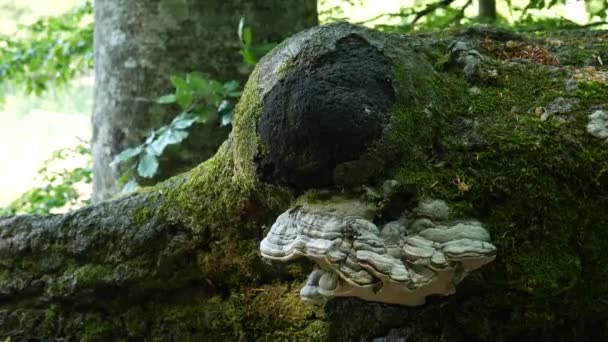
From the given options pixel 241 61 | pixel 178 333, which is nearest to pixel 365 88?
pixel 178 333

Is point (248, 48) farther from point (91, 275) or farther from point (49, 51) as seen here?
point (49, 51)

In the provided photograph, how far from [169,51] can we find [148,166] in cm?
55

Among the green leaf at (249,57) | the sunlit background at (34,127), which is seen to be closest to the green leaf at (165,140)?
the green leaf at (249,57)

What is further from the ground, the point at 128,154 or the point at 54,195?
the point at 128,154

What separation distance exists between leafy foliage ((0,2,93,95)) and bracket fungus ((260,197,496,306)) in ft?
9.89

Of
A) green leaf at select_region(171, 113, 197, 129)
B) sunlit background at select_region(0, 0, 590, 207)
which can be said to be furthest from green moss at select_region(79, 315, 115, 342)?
sunlit background at select_region(0, 0, 590, 207)

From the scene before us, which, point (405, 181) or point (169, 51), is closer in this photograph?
point (405, 181)

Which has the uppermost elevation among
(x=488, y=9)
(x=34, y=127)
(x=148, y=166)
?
(x=488, y=9)

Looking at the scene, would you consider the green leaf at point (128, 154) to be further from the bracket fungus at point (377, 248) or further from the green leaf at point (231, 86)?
the bracket fungus at point (377, 248)

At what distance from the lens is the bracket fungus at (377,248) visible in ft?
3.47

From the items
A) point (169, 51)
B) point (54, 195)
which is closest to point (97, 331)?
point (169, 51)

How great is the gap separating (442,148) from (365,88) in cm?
22

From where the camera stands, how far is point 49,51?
12.9 ft

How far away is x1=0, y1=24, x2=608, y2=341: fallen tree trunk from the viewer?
121 cm
